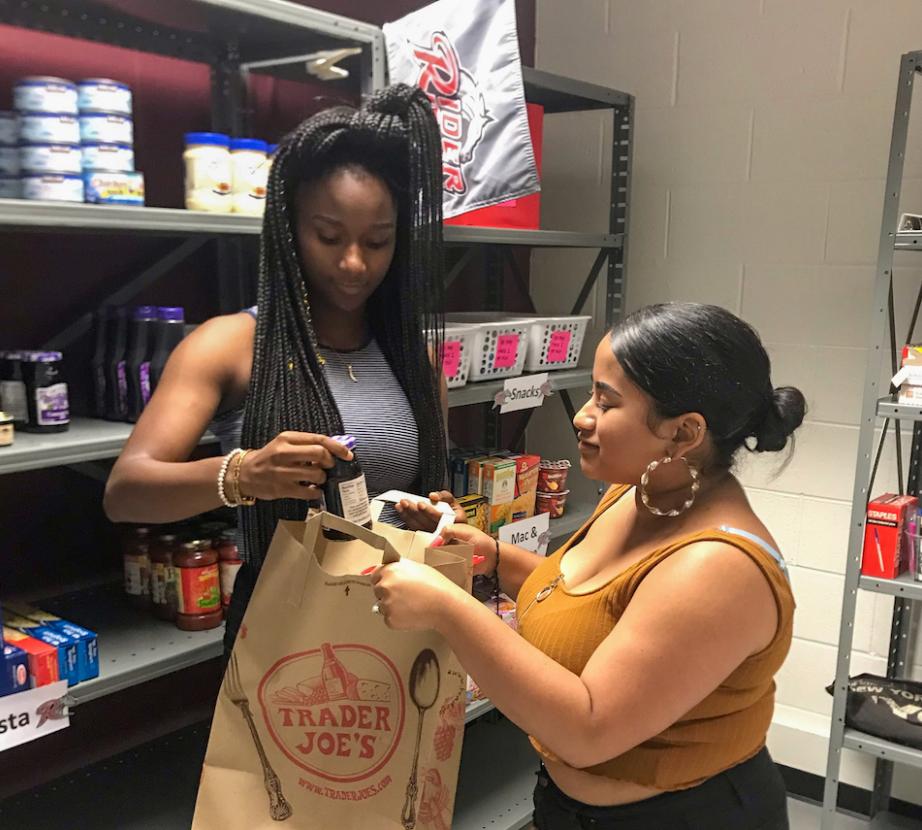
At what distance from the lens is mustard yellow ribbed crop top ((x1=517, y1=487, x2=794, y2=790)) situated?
1.13 metres

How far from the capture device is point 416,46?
2.01 meters

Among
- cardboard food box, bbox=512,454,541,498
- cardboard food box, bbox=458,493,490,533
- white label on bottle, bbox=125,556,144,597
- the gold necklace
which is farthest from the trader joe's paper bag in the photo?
cardboard food box, bbox=512,454,541,498

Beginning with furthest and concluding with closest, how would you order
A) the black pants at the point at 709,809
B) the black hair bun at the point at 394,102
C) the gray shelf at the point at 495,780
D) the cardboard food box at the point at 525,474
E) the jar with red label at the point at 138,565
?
1. the cardboard food box at the point at 525,474
2. the gray shelf at the point at 495,780
3. the jar with red label at the point at 138,565
4. the black hair bun at the point at 394,102
5. the black pants at the point at 709,809

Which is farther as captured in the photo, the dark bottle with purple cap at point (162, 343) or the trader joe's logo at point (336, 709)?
the dark bottle with purple cap at point (162, 343)

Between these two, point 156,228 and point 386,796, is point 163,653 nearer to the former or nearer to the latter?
point 386,796

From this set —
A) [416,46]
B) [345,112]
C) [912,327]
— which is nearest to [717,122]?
[912,327]

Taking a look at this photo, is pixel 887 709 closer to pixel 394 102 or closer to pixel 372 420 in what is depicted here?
pixel 372 420

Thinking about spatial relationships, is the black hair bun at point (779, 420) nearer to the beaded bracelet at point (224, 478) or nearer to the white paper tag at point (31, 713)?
the beaded bracelet at point (224, 478)

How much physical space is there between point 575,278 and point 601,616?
2222mm

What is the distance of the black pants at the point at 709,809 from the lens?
120 cm

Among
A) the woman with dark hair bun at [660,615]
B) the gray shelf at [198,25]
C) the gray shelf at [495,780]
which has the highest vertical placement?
the gray shelf at [198,25]

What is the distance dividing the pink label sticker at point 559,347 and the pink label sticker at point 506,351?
0.18 metres

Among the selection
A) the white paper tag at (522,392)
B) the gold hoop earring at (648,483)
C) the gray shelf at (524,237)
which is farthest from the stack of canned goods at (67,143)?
the white paper tag at (522,392)

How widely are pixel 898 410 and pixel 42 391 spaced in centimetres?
201
